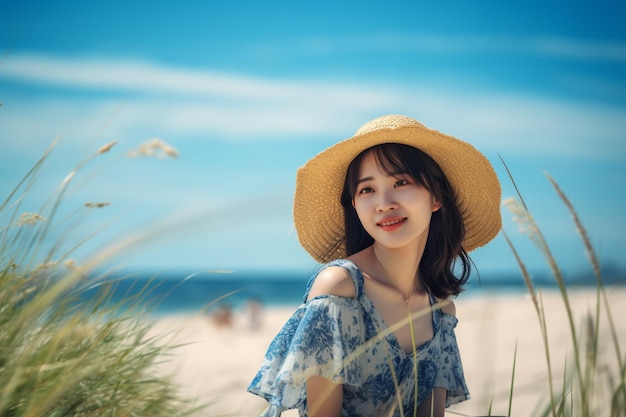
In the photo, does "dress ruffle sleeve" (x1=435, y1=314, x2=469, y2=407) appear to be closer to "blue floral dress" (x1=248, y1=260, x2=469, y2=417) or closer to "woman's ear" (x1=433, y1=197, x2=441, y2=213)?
"blue floral dress" (x1=248, y1=260, x2=469, y2=417)

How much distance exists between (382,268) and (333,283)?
1.33 feet

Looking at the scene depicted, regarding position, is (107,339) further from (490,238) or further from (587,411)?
(490,238)

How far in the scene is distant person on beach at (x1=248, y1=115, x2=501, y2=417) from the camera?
8.45 feet

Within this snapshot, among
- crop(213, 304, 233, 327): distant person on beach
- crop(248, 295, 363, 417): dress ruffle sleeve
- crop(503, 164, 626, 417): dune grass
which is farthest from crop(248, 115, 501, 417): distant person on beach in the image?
crop(213, 304, 233, 327): distant person on beach

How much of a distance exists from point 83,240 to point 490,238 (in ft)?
6.36

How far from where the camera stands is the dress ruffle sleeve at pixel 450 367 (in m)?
3.00

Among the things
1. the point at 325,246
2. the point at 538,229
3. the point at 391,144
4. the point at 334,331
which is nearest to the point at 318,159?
the point at 391,144

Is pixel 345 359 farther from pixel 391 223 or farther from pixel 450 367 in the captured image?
pixel 450 367

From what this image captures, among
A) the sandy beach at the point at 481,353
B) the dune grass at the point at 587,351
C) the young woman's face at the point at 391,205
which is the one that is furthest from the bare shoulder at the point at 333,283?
the dune grass at the point at 587,351

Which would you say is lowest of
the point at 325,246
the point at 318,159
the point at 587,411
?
the point at 587,411

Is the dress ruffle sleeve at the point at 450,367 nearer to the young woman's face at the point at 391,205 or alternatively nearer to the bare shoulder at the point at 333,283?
the young woman's face at the point at 391,205

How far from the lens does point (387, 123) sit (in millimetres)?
2881

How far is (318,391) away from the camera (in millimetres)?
2469

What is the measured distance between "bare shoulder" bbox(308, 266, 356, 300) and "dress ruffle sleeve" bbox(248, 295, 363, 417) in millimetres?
23
